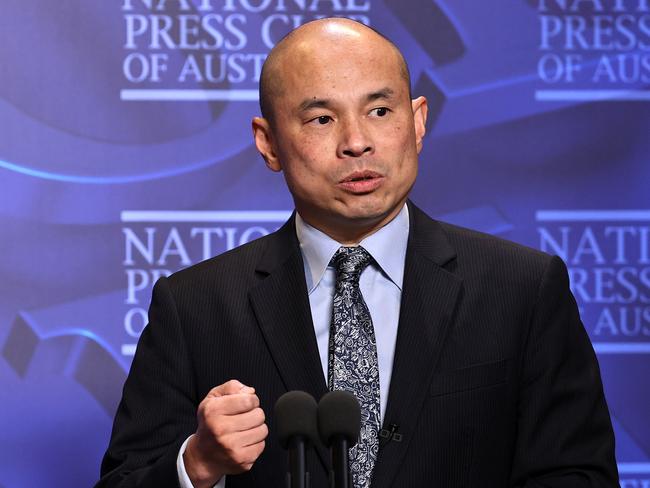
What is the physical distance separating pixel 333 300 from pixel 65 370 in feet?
4.33

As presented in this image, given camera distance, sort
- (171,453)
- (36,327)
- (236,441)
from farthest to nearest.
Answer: (36,327) < (171,453) < (236,441)

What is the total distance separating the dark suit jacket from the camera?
2164 millimetres

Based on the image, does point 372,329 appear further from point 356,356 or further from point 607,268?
point 607,268

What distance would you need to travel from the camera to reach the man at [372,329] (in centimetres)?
218

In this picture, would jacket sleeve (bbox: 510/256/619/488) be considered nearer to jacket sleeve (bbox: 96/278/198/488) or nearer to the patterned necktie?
the patterned necktie

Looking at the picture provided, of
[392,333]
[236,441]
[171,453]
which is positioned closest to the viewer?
[236,441]

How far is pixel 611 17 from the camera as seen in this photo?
11.3ft

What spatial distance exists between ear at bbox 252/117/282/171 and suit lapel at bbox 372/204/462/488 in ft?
1.07

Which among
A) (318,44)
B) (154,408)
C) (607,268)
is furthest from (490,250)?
(607,268)

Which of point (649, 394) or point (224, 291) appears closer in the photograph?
point (224, 291)

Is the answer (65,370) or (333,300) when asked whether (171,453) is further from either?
(65,370)

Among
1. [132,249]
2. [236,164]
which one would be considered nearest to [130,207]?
[132,249]

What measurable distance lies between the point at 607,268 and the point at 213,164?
3.99 feet

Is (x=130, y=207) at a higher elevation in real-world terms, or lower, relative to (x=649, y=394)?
higher
